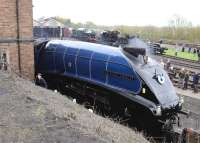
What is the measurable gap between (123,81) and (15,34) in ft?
15.6

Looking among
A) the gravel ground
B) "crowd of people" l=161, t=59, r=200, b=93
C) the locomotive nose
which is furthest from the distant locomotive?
"crowd of people" l=161, t=59, r=200, b=93

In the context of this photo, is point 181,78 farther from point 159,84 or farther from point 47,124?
point 47,124

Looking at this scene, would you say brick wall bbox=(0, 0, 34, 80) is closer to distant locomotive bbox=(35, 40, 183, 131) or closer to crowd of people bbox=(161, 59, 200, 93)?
distant locomotive bbox=(35, 40, 183, 131)

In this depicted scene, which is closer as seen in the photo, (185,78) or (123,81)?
(123,81)

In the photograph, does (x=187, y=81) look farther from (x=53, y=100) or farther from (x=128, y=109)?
(x=53, y=100)

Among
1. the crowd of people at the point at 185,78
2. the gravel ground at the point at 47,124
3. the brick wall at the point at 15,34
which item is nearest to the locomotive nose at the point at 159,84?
the brick wall at the point at 15,34

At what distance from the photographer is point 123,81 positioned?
14.7 meters

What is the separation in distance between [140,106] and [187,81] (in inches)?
469

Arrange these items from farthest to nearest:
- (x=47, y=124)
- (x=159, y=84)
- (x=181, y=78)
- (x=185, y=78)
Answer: (x=181, y=78) → (x=185, y=78) → (x=159, y=84) → (x=47, y=124)

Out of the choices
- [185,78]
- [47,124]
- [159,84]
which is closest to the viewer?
[47,124]

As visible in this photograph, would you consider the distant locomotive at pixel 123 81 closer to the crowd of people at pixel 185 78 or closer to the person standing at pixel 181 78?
the crowd of people at pixel 185 78

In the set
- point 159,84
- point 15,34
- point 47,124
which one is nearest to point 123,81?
point 159,84

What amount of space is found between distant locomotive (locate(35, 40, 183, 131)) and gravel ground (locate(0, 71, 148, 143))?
16.4ft

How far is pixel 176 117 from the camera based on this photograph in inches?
589
